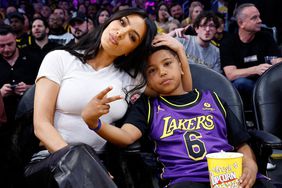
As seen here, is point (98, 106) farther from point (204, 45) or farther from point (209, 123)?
point (204, 45)

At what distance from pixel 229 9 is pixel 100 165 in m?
7.21

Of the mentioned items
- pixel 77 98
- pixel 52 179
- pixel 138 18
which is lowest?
pixel 52 179

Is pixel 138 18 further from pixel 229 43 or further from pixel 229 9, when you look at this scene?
pixel 229 9

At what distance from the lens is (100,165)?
1.71 m

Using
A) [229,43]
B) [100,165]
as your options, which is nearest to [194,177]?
[100,165]

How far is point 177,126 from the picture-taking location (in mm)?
2182

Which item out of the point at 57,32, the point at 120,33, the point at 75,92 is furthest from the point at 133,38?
the point at 57,32

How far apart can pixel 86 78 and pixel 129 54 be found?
0.91 ft

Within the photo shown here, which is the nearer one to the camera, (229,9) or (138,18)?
(138,18)

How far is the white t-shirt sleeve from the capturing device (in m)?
2.22

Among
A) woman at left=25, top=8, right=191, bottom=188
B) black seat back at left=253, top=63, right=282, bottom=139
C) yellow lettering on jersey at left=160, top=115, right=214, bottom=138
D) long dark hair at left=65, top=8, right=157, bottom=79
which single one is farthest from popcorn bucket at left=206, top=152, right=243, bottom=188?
black seat back at left=253, top=63, right=282, bottom=139

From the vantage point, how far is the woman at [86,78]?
214 centimetres

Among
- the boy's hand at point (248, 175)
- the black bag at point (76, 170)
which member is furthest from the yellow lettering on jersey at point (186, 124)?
the black bag at point (76, 170)

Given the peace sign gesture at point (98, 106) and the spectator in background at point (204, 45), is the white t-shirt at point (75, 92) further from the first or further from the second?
the spectator in background at point (204, 45)
